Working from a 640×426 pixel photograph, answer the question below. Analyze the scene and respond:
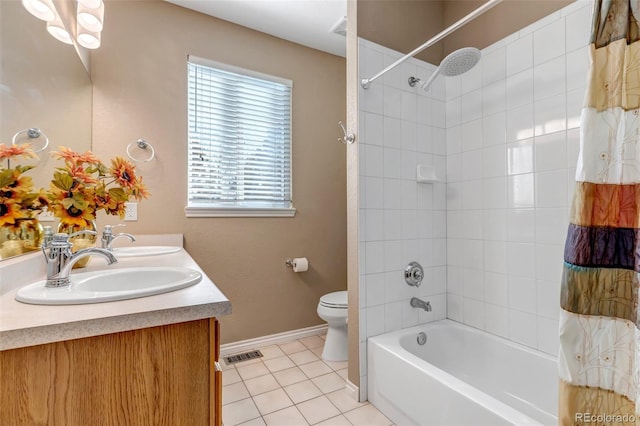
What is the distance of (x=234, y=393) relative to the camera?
70.1 inches

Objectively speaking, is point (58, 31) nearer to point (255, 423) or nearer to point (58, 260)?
point (58, 260)

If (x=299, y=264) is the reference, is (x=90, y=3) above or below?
above

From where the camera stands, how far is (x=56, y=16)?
130 centimetres

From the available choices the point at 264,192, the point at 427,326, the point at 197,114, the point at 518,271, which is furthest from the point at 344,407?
the point at 197,114

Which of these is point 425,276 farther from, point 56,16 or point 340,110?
point 56,16

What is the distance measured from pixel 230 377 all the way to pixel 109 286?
1230 millimetres

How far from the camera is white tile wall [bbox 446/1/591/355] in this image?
57.9 inches

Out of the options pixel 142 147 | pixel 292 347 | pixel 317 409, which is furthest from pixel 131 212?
pixel 317 409

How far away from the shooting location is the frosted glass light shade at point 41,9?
108cm

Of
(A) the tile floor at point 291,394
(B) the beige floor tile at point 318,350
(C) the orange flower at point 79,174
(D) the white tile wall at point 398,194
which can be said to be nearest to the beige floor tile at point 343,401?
(A) the tile floor at point 291,394

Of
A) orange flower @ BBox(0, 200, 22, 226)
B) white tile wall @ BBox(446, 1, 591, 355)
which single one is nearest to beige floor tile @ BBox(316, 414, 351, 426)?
white tile wall @ BBox(446, 1, 591, 355)

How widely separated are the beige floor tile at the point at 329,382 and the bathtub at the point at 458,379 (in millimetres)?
243

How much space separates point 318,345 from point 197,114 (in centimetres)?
205

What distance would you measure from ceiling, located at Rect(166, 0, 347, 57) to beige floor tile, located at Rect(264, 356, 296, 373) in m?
2.57
